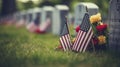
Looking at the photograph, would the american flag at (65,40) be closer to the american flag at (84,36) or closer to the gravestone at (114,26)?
the american flag at (84,36)

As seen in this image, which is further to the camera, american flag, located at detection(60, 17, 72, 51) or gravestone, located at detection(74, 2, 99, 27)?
gravestone, located at detection(74, 2, 99, 27)

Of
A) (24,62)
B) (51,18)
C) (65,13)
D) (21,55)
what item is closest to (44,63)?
(24,62)

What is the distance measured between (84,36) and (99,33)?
1.10 meters

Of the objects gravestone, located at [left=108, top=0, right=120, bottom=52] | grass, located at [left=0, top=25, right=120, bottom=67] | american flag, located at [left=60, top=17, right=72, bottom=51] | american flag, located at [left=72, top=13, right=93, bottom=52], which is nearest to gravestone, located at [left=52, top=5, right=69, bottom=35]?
american flag, located at [left=60, top=17, right=72, bottom=51]

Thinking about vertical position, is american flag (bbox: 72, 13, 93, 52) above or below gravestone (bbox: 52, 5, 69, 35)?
above

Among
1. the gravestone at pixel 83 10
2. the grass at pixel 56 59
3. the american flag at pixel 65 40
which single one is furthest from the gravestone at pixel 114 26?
the gravestone at pixel 83 10

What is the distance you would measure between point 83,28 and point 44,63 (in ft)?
7.76

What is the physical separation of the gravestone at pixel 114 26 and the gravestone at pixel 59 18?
313 inches

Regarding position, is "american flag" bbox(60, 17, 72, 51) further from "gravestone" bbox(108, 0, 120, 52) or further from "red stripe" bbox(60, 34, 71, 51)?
"gravestone" bbox(108, 0, 120, 52)

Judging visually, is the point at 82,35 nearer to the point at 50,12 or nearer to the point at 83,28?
the point at 83,28

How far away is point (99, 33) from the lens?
1138 cm

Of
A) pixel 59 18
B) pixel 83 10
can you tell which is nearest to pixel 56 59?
pixel 83 10

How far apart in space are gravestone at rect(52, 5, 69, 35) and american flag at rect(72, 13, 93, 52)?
831cm

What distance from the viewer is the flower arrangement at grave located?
36.1 feet
